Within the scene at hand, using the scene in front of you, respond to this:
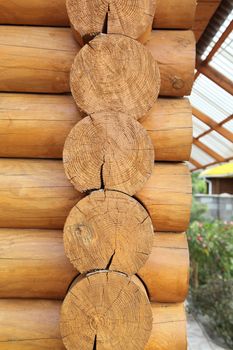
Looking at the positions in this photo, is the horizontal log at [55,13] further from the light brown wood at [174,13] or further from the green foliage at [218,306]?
the green foliage at [218,306]

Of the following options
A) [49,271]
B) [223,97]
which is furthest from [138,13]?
[223,97]

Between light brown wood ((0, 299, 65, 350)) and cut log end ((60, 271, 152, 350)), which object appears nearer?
cut log end ((60, 271, 152, 350))

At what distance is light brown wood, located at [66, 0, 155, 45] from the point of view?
1.70 metres

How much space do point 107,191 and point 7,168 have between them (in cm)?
66

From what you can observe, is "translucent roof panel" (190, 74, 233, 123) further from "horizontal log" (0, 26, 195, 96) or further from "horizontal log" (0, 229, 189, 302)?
"horizontal log" (0, 229, 189, 302)

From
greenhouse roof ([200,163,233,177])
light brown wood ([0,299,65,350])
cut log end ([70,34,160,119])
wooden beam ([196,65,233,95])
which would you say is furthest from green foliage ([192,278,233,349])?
greenhouse roof ([200,163,233,177])

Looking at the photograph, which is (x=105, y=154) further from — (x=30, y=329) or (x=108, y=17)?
(x=30, y=329)

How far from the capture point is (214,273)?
5859 millimetres

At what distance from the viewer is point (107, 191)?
1.62m

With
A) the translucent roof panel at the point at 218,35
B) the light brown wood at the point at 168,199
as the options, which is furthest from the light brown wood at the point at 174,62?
the translucent roof panel at the point at 218,35

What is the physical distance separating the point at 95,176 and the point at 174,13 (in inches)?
41.8

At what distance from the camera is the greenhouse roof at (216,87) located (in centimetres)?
506

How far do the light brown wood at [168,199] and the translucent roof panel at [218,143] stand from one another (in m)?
8.00

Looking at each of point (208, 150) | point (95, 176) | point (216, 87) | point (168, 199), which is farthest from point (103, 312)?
point (208, 150)
